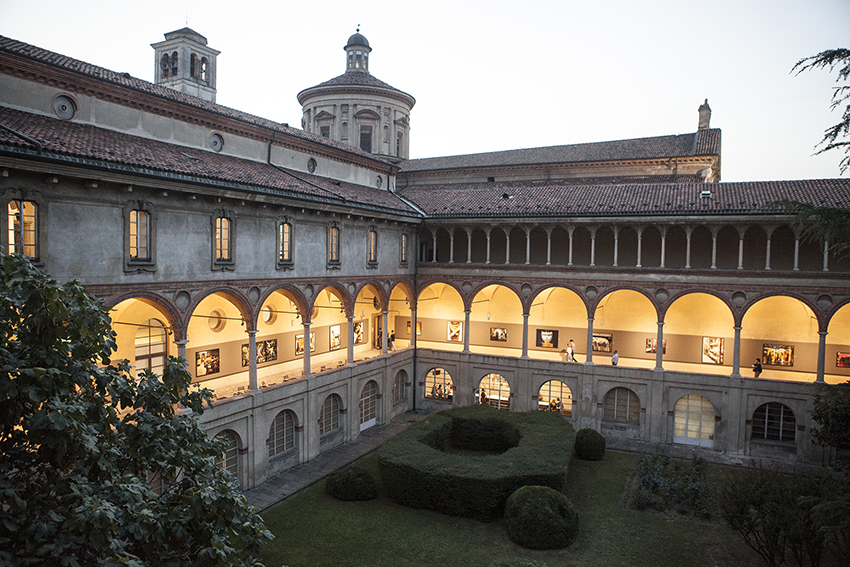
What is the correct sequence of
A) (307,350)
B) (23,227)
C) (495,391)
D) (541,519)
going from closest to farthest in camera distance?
1. (23,227)
2. (541,519)
3. (307,350)
4. (495,391)

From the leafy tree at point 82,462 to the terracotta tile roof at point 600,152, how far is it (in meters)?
34.0

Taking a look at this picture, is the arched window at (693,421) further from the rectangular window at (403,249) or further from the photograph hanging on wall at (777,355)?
the rectangular window at (403,249)

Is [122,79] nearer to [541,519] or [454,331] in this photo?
[541,519]

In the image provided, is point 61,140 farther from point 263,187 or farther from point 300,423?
point 300,423

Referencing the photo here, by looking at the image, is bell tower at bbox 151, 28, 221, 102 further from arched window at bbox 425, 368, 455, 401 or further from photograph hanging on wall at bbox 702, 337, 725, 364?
photograph hanging on wall at bbox 702, 337, 725, 364

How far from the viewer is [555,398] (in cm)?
2930

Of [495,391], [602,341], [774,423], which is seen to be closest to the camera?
[774,423]

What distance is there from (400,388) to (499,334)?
263 inches

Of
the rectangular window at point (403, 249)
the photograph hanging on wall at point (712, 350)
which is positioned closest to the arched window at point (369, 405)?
the rectangular window at point (403, 249)

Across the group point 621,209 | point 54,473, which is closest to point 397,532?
point 54,473

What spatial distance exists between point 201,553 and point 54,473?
1.64 m

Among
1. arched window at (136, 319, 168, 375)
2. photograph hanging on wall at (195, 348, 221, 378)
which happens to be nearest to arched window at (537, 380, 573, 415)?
photograph hanging on wall at (195, 348, 221, 378)

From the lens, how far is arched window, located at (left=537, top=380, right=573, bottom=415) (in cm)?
2905

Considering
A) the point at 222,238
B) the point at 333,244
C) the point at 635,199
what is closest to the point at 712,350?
the point at 635,199
